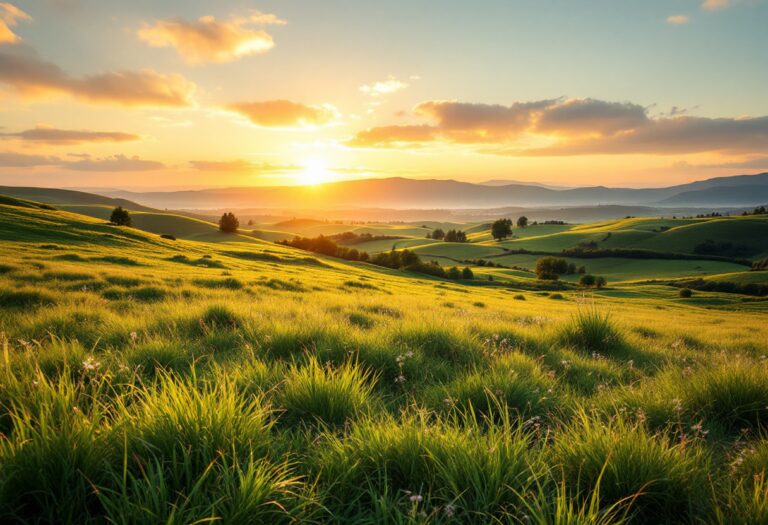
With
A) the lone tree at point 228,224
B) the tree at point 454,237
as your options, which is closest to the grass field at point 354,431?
the lone tree at point 228,224

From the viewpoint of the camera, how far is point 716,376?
4547 mm

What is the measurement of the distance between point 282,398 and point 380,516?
6.07 feet

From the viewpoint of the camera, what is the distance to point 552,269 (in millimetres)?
103312

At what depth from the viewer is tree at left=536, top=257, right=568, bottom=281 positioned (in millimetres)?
92256

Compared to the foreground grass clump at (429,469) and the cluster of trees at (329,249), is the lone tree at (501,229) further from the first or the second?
the foreground grass clump at (429,469)

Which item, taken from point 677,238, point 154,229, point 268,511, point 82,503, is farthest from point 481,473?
point 677,238

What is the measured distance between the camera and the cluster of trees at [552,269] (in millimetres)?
93250

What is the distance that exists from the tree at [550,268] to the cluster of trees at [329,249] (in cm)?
4509

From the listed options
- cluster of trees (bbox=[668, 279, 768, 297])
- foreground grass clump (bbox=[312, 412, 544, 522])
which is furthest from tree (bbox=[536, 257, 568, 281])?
foreground grass clump (bbox=[312, 412, 544, 522])

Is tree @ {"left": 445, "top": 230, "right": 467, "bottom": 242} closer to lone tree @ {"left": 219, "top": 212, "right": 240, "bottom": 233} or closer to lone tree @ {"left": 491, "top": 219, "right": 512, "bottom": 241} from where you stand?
lone tree @ {"left": 491, "top": 219, "right": 512, "bottom": 241}

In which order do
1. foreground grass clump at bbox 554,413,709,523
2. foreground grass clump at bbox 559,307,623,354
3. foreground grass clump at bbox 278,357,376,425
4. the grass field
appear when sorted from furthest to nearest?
1. foreground grass clump at bbox 559,307,623,354
2. foreground grass clump at bbox 278,357,376,425
3. foreground grass clump at bbox 554,413,709,523
4. the grass field

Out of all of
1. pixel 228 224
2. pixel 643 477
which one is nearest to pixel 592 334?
pixel 643 477

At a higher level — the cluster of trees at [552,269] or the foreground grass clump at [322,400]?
the foreground grass clump at [322,400]

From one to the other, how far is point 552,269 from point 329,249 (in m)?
61.2
